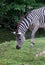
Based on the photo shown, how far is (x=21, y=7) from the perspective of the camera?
21297 millimetres

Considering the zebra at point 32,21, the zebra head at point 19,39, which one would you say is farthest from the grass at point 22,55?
the zebra at point 32,21

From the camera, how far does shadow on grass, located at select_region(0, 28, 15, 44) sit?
63.0 ft

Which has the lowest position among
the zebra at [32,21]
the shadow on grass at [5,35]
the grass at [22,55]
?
the shadow on grass at [5,35]

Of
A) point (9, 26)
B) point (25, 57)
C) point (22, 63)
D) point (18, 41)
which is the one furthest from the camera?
point (9, 26)

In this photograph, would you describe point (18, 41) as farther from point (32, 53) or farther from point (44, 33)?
point (44, 33)

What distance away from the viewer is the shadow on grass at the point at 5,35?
19.2m

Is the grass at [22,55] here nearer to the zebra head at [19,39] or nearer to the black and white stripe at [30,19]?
the zebra head at [19,39]

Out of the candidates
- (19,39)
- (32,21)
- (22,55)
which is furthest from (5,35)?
(22,55)

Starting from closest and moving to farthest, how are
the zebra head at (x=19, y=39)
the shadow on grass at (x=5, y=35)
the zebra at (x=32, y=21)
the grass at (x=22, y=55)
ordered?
the grass at (x=22, y=55) < the zebra head at (x=19, y=39) < the zebra at (x=32, y=21) < the shadow on grass at (x=5, y=35)

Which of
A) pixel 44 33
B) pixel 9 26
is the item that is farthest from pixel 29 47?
pixel 9 26

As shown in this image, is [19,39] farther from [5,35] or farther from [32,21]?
[5,35]

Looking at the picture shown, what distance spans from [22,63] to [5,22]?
13.3 metres

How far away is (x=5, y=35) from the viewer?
67.5 ft

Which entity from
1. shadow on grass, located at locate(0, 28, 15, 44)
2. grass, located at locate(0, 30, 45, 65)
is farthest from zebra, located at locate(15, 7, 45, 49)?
shadow on grass, located at locate(0, 28, 15, 44)
